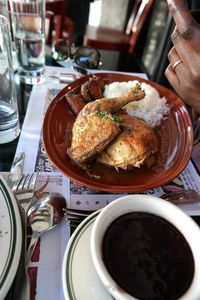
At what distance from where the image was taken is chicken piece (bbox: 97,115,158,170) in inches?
29.6

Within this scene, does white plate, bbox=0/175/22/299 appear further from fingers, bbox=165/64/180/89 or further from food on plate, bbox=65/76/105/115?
fingers, bbox=165/64/180/89

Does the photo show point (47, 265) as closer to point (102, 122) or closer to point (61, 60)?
point (102, 122)

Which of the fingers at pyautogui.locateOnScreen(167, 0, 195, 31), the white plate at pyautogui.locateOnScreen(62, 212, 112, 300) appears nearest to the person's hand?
the fingers at pyautogui.locateOnScreen(167, 0, 195, 31)

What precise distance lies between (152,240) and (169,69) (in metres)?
0.70

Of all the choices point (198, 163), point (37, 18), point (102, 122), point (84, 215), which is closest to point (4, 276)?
point (84, 215)

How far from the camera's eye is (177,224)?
0.54 m

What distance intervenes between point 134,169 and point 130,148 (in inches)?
2.7

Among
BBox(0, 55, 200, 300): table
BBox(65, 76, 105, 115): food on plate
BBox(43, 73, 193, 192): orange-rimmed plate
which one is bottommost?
BBox(0, 55, 200, 300): table

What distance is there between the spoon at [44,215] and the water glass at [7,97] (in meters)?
0.31

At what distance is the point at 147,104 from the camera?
1.05 meters

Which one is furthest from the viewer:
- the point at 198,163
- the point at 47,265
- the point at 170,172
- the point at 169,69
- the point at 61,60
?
the point at 61,60

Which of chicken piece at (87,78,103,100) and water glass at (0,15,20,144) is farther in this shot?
chicken piece at (87,78,103,100)

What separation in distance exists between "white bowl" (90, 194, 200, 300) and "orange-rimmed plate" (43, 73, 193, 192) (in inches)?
5.2

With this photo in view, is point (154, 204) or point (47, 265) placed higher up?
point (154, 204)
